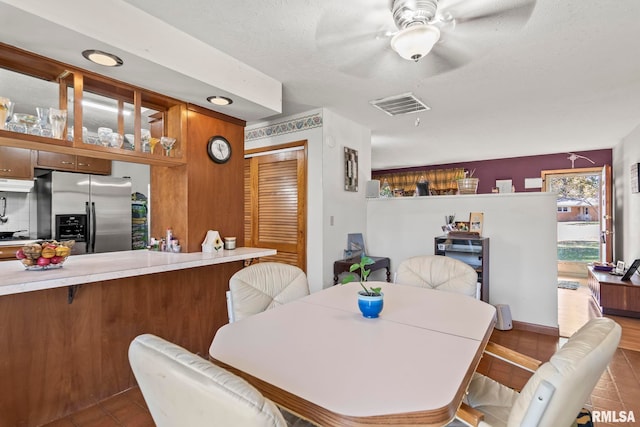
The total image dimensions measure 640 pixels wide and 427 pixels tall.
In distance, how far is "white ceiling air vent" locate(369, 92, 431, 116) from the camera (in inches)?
127

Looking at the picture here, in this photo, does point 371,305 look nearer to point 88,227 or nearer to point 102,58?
point 102,58

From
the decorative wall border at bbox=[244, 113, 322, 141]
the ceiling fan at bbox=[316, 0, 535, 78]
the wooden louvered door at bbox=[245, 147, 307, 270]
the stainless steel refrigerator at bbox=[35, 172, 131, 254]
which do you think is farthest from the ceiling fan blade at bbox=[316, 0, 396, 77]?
the stainless steel refrigerator at bbox=[35, 172, 131, 254]

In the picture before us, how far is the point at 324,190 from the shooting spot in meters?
3.59

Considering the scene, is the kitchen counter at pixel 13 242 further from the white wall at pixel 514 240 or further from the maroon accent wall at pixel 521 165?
the maroon accent wall at pixel 521 165

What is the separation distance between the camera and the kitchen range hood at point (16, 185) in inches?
140

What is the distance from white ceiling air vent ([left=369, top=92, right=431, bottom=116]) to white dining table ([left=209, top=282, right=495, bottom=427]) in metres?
2.19

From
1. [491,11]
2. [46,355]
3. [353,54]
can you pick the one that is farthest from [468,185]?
[46,355]

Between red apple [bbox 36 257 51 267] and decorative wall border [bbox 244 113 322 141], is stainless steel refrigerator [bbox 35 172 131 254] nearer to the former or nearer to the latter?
decorative wall border [bbox 244 113 322 141]

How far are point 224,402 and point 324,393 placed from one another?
1.20 ft

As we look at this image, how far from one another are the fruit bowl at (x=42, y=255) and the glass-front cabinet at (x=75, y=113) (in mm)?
587

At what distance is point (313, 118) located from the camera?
3650 millimetres

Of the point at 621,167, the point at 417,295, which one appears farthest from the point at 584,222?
the point at 417,295

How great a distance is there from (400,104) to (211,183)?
6.72ft

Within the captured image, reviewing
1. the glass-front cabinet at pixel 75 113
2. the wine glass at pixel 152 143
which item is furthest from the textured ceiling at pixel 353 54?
the wine glass at pixel 152 143
